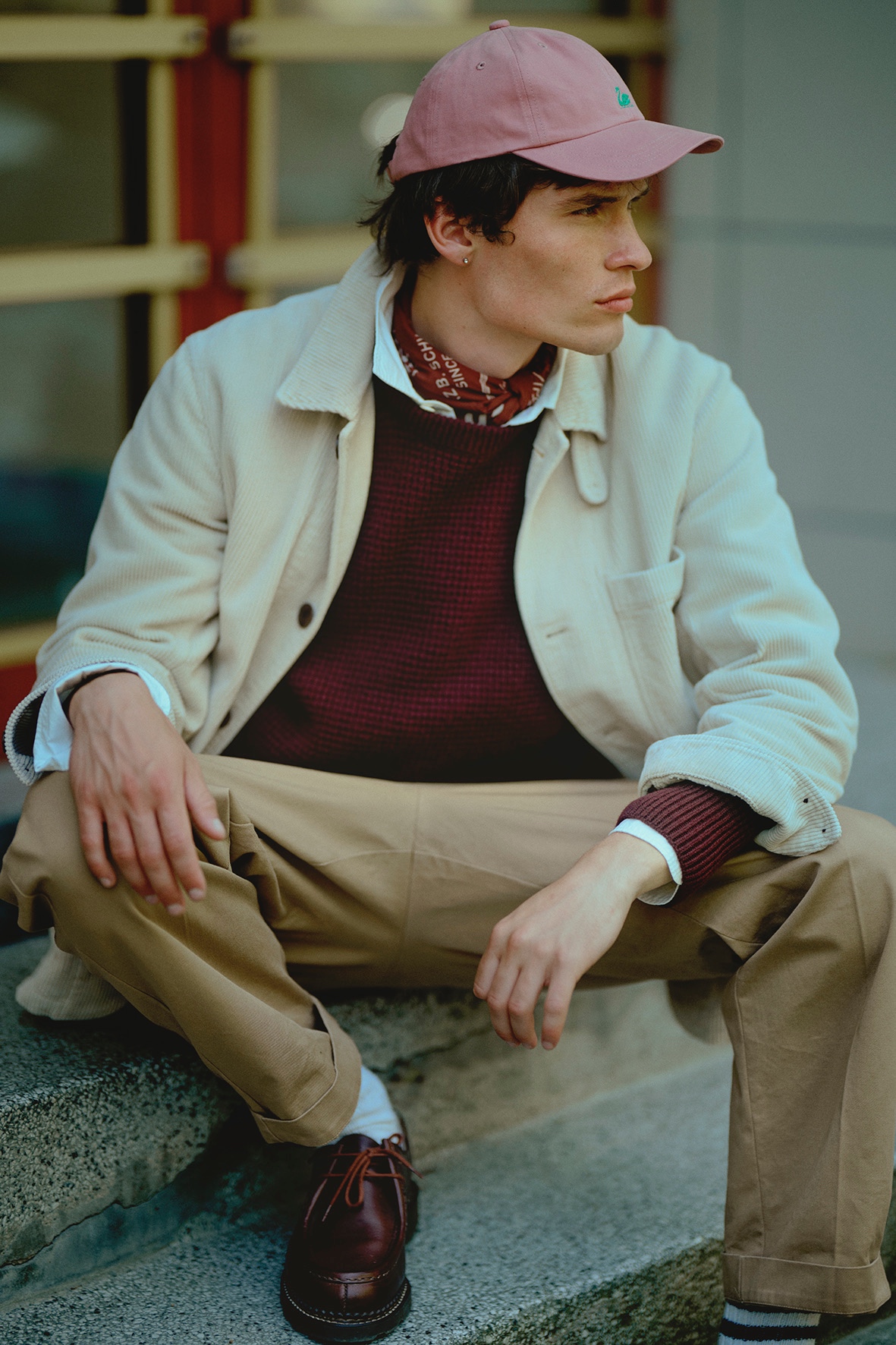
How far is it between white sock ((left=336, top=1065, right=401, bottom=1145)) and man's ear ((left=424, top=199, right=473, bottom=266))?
47.7 inches

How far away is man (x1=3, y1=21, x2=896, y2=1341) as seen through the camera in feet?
5.76

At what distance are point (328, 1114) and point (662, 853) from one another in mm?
562

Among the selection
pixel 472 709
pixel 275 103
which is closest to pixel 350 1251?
pixel 472 709

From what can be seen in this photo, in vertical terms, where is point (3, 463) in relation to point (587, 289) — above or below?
below

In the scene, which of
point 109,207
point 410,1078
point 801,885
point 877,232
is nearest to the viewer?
point 801,885

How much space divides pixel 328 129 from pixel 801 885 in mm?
2416

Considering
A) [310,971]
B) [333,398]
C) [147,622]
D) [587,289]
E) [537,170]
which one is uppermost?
[537,170]

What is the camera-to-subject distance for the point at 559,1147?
235 centimetres

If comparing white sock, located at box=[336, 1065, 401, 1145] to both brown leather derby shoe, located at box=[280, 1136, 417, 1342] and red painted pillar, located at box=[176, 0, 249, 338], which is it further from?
red painted pillar, located at box=[176, 0, 249, 338]

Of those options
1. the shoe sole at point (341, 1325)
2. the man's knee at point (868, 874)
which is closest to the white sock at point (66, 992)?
the shoe sole at point (341, 1325)

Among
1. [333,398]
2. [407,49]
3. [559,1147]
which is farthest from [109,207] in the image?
[559,1147]

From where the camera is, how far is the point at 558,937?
1.71m

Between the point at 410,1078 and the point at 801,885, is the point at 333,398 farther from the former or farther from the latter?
the point at 410,1078

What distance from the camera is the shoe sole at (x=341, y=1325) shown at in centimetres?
179
